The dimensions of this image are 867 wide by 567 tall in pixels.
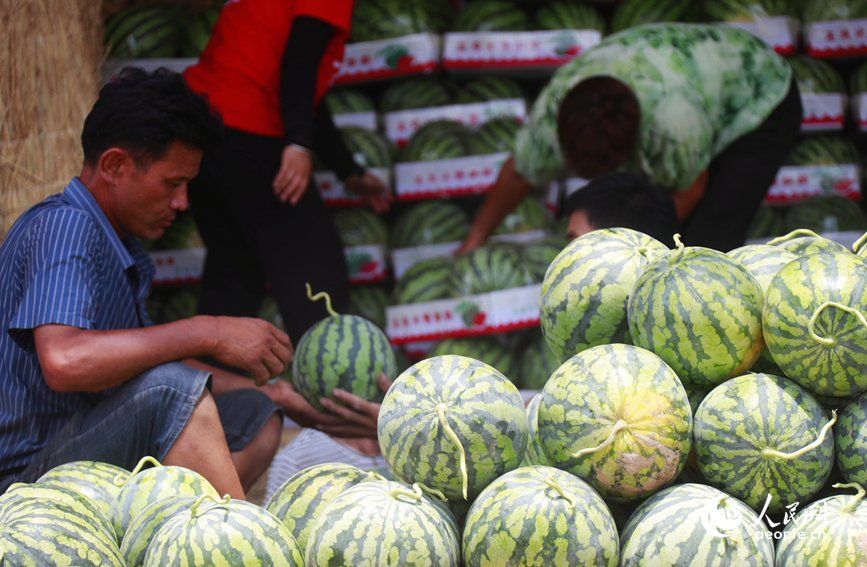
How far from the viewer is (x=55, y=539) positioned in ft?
3.80

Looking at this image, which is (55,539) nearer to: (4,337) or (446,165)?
(4,337)

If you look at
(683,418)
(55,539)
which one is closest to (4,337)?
(55,539)

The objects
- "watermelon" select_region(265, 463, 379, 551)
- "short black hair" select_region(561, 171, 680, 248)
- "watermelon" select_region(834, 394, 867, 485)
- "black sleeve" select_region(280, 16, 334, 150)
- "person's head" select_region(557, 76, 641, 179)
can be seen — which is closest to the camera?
"watermelon" select_region(834, 394, 867, 485)

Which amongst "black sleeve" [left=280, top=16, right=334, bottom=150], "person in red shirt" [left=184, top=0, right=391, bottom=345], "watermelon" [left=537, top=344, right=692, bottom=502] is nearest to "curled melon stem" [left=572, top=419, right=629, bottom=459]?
"watermelon" [left=537, top=344, right=692, bottom=502]

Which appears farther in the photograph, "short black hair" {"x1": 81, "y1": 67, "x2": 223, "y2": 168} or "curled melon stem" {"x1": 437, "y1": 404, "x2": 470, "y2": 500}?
"short black hair" {"x1": 81, "y1": 67, "x2": 223, "y2": 168}

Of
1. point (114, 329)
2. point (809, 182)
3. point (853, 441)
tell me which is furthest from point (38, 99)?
point (809, 182)

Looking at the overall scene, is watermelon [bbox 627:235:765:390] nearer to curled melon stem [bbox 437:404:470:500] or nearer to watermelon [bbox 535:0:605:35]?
curled melon stem [bbox 437:404:470:500]

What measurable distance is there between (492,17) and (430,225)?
138 centimetres

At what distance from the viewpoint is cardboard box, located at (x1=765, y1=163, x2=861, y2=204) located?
414cm

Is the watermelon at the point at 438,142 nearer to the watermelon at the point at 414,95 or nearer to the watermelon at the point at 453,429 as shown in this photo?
the watermelon at the point at 414,95

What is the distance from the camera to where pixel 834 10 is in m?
4.13

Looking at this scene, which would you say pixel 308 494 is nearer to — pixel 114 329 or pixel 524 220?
pixel 114 329

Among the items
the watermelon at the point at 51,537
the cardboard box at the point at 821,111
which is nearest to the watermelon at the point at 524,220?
the cardboard box at the point at 821,111

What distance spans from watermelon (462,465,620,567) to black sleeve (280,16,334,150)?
2.13 metres
